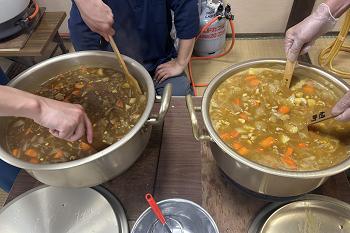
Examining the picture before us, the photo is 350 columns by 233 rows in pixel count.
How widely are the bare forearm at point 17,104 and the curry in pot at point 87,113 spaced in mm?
339

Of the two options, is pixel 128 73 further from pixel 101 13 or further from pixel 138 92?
pixel 101 13

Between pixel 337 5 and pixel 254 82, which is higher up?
pixel 337 5

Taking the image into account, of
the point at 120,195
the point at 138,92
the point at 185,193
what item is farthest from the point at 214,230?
the point at 138,92

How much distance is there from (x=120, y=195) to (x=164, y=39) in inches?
55.9

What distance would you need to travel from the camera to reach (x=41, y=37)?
255 cm

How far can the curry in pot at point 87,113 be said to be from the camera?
1124 millimetres

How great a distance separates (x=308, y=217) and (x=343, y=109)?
1.57 ft

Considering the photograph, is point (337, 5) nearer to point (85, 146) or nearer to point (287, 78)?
point (287, 78)

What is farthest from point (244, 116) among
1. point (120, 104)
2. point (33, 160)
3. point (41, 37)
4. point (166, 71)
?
point (41, 37)

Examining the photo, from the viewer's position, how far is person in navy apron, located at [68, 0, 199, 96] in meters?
1.79

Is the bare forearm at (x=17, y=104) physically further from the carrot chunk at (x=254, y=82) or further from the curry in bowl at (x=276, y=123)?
the carrot chunk at (x=254, y=82)

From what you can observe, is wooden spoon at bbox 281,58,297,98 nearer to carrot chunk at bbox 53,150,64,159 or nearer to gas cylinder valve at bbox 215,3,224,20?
carrot chunk at bbox 53,150,64,159

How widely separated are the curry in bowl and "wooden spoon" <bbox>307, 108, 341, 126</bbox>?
38mm

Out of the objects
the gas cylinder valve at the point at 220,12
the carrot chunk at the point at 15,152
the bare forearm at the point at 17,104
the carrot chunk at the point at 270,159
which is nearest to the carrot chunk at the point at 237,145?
the carrot chunk at the point at 270,159
